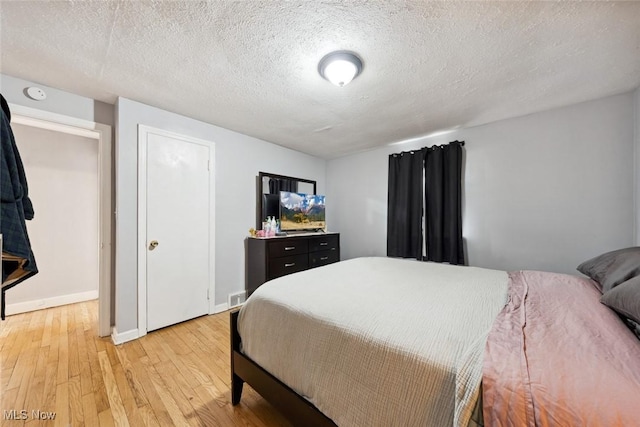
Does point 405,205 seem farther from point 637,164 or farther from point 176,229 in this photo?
point 176,229

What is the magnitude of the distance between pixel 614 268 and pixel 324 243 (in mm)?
2982

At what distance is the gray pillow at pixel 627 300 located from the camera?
97 centimetres

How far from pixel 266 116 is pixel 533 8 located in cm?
226

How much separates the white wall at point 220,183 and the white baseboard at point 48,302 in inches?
64.4

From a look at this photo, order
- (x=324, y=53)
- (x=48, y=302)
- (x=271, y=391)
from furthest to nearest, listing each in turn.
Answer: (x=48, y=302)
(x=324, y=53)
(x=271, y=391)

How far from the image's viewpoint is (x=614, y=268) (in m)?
1.46

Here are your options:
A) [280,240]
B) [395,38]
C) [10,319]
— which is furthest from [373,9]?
[10,319]

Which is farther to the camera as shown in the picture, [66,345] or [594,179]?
[594,179]

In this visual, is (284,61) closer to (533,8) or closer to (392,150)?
(533,8)

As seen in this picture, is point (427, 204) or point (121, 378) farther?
point (427, 204)

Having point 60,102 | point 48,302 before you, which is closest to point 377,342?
point 60,102

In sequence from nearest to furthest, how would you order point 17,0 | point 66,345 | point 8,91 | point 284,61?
point 17,0
point 284,61
point 8,91
point 66,345

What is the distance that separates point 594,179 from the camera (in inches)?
92.7

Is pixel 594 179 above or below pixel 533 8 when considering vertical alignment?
below
